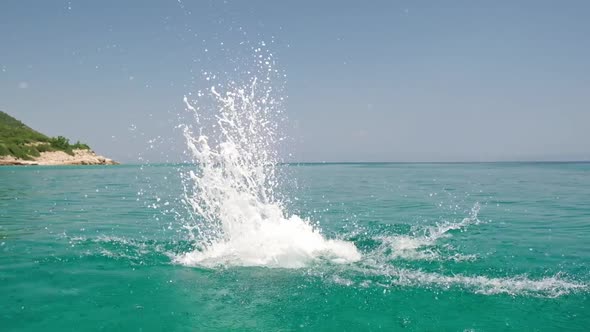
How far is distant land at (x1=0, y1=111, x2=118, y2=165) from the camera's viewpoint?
115m

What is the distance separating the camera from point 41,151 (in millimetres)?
129125

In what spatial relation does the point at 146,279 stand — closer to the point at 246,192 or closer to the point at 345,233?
the point at 246,192

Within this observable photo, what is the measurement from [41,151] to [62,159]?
5948 mm

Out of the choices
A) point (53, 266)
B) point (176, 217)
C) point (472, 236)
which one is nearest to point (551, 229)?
point (472, 236)

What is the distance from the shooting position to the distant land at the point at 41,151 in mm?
114938

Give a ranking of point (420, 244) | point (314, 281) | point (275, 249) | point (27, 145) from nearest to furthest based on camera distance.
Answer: point (314, 281) → point (275, 249) → point (420, 244) → point (27, 145)

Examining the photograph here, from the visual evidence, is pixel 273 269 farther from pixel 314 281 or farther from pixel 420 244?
pixel 420 244

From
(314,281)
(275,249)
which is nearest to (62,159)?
(275,249)

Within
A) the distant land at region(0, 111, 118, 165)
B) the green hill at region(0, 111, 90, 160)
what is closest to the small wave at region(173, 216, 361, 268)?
the distant land at region(0, 111, 118, 165)

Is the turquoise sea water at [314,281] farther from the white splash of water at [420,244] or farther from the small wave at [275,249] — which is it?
the small wave at [275,249]

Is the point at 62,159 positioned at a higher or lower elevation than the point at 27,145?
lower

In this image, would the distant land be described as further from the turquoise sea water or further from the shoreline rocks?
the turquoise sea water

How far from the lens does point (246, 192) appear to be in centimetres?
1588

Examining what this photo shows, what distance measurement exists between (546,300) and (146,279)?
30.0 feet
